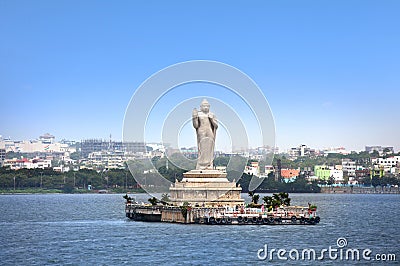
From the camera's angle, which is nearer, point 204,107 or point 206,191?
point 206,191

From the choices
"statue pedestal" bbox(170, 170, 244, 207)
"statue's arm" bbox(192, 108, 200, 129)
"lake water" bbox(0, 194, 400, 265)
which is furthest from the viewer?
"statue's arm" bbox(192, 108, 200, 129)

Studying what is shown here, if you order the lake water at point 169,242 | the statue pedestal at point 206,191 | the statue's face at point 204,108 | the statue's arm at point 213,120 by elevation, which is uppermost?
the statue's face at point 204,108

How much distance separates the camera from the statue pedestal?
255 feet

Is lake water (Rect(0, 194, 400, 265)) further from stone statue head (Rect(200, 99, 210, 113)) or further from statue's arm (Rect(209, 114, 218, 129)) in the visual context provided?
stone statue head (Rect(200, 99, 210, 113))

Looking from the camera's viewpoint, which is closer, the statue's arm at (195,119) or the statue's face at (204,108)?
the statue's arm at (195,119)

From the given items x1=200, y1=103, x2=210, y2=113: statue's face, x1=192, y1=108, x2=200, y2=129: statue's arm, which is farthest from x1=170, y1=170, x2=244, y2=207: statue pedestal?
x1=200, y1=103, x2=210, y2=113: statue's face

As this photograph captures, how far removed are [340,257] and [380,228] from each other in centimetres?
2713

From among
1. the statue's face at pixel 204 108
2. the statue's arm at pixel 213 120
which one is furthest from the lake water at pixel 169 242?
the statue's face at pixel 204 108

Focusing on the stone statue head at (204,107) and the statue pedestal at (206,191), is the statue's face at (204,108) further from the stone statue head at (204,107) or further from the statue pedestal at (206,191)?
the statue pedestal at (206,191)

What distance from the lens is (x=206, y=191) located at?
255ft

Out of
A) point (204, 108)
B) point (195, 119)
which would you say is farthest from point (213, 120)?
point (195, 119)

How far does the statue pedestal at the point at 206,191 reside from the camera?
77.8 meters

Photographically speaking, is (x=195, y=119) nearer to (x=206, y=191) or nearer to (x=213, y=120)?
(x=213, y=120)

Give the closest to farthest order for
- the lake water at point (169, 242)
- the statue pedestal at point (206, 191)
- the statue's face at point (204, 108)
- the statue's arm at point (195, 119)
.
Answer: the lake water at point (169, 242)
the statue pedestal at point (206, 191)
the statue's arm at point (195, 119)
the statue's face at point (204, 108)
